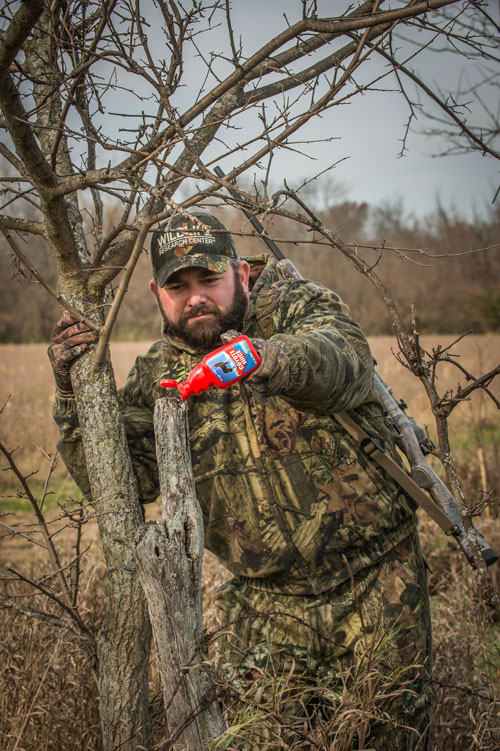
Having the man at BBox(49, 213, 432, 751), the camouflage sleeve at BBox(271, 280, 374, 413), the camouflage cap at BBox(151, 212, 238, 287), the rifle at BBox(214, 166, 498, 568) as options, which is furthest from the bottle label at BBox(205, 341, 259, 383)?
the camouflage cap at BBox(151, 212, 238, 287)

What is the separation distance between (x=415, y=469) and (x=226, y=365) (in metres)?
1.67

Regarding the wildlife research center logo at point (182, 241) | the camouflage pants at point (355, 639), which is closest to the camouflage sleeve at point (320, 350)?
the wildlife research center logo at point (182, 241)

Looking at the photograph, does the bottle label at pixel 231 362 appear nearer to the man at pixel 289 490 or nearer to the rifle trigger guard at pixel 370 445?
the man at pixel 289 490

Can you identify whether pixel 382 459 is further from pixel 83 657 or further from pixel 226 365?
pixel 83 657

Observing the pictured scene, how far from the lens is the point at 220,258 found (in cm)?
315

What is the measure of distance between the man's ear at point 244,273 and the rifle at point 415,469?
233mm

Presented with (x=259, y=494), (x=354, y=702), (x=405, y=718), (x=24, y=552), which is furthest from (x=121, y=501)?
(x=24, y=552)

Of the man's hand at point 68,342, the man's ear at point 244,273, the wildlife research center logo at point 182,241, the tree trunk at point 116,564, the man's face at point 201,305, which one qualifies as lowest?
the tree trunk at point 116,564

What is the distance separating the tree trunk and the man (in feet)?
0.79

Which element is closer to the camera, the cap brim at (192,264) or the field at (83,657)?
the field at (83,657)

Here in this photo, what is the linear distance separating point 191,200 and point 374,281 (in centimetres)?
80

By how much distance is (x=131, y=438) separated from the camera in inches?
122

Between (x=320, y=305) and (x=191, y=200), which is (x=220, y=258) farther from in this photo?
(x=191, y=200)

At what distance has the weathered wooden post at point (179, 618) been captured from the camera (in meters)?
1.87
